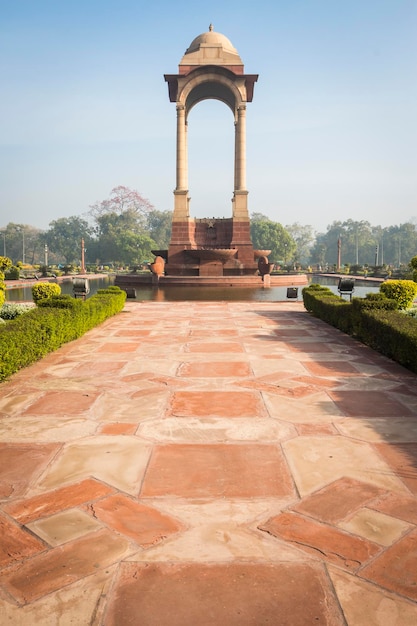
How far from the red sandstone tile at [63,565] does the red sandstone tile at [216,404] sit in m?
1.96

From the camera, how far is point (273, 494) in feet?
9.18

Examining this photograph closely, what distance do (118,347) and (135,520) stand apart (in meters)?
5.20

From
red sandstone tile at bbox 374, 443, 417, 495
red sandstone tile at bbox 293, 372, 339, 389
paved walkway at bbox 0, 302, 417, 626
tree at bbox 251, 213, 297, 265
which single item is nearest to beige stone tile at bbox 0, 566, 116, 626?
paved walkway at bbox 0, 302, 417, 626

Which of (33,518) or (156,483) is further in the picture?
(156,483)

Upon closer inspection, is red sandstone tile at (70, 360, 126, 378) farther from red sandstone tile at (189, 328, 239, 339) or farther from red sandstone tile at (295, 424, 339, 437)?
red sandstone tile at (295, 424, 339, 437)

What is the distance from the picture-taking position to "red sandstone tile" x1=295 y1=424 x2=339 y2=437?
377cm

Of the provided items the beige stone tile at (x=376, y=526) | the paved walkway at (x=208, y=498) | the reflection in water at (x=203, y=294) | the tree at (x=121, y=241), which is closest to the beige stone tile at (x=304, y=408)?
the paved walkway at (x=208, y=498)

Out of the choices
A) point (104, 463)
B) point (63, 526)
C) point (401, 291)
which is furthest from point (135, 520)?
point (401, 291)

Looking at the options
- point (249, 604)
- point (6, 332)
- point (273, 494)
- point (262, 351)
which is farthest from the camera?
point (262, 351)

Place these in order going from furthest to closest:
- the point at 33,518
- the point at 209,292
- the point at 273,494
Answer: the point at 209,292, the point at 273,494, the point at 33,518

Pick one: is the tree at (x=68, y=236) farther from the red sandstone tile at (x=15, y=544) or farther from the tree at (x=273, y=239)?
the red sandstone tile at (x=15, y=544)

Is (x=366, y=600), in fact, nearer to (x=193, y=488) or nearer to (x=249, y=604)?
(x=249, y=604)

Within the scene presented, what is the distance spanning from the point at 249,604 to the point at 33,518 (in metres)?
1.29

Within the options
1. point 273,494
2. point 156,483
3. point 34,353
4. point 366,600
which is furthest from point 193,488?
point 34,353
